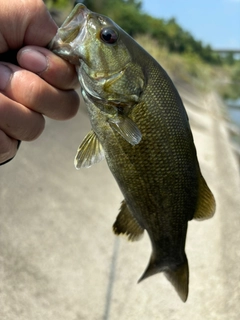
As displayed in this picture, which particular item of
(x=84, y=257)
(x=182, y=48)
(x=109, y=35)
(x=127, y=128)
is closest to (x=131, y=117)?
(x=127, y=128)

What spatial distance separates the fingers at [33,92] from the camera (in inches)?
56.2

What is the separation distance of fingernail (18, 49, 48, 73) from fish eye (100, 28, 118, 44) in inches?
10.0

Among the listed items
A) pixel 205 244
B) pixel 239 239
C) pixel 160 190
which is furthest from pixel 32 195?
pixel 160 190

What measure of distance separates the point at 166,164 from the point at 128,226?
43 cm

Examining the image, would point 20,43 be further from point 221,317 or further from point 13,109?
point 221,317

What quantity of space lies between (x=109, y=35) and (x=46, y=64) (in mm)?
283

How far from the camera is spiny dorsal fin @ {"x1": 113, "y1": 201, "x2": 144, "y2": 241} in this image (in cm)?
181

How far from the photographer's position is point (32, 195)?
3.51 meters

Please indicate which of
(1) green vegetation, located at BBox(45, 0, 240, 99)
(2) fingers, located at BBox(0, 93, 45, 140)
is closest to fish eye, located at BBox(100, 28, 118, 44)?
(2) fingers, located at BBox(0, 93, 45, 140)

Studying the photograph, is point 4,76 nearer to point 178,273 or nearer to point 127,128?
point 127,128

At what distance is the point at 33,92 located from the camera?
145 centimetres

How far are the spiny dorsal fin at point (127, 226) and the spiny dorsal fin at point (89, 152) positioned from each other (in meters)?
0.36

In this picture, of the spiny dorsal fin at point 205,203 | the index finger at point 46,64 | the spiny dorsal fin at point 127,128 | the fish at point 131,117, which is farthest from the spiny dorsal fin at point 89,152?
the spiny dorsal fin at point 205,203

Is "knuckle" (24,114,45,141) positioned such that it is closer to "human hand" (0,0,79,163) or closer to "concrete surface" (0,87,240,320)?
"human hand" (0,0,79,163)
